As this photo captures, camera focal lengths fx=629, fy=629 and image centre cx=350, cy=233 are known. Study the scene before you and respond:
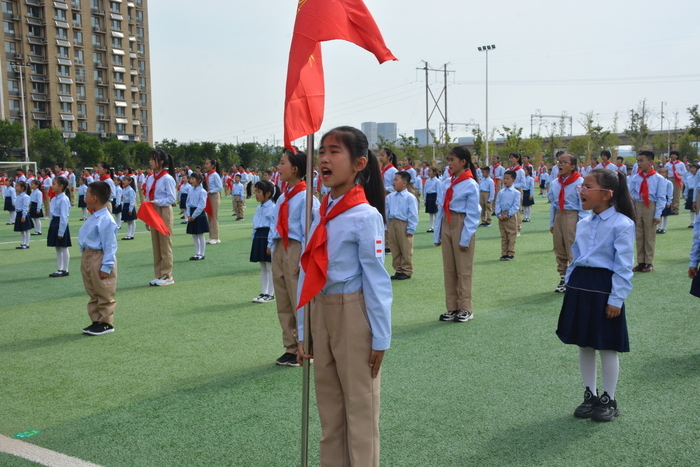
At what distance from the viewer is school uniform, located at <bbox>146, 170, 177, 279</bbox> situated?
31.2 ft

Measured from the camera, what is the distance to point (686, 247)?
11.9m

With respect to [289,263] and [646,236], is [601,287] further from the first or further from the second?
[646,236]

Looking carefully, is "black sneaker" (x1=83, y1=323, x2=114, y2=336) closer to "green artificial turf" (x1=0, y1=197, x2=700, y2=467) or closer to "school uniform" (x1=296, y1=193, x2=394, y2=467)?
"green artificial turf" (x1=0, y1=197, x2=700, y2=467)

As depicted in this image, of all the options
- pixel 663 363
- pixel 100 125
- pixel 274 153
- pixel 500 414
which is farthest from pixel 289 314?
pixel 100 125

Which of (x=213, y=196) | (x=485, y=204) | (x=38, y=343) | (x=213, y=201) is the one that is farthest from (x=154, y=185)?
(x=485, y=204)

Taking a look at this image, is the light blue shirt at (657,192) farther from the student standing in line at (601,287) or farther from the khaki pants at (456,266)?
the student standing in line at (601,287)

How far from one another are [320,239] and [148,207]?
6794mm

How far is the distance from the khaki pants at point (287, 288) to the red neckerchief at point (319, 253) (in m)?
2.51

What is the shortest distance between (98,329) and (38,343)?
58 cm

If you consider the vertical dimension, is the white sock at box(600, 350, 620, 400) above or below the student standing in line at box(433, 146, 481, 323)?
below

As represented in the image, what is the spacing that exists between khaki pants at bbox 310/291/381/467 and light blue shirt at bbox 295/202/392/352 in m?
0.04

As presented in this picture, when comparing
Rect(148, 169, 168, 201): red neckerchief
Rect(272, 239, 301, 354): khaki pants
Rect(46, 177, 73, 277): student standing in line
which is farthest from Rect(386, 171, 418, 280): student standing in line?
Rect(46, 177, 73, 277): student standing in line

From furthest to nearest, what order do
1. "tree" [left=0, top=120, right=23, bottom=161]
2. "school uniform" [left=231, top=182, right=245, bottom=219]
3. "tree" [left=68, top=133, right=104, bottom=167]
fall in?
"tree" [left=68, top=133, right=104, bottom=167]
"tree" [left=0, top=120, right=23, bottom=161]
"school uniform" [left=231, top=182, right=245, bottom=219]

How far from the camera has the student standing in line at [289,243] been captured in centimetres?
550
